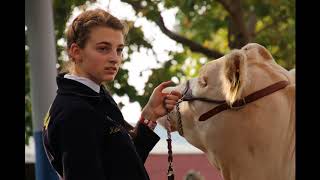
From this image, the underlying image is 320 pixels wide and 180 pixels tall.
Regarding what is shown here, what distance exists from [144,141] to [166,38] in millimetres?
3564

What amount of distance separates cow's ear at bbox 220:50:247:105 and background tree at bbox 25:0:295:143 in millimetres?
2529

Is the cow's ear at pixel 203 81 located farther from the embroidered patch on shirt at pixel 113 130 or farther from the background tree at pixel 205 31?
the background tree at pixel 205 31

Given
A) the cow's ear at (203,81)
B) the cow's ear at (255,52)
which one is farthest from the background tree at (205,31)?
the cow's ear at (255,52)

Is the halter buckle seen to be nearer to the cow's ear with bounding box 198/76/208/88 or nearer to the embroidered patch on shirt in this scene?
the cow's ear with bounding box 198/76/208/88

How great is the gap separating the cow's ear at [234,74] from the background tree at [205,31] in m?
2.53

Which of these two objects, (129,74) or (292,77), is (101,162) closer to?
(292,77)

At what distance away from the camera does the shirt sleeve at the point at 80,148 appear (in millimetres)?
1744

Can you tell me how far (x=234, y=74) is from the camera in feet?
7.47

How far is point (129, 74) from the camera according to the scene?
572 cm

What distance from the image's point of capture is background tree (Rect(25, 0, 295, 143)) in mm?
5359

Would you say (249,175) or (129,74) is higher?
(129,74)
